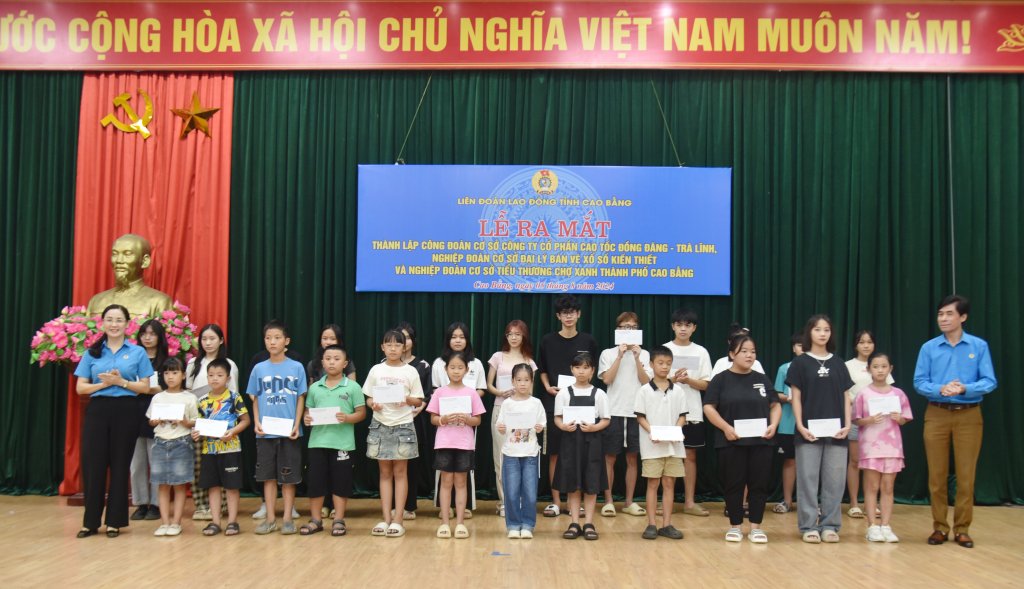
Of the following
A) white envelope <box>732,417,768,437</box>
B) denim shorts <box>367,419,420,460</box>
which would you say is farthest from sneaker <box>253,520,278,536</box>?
white envelope <box>732,417,768,437</box>

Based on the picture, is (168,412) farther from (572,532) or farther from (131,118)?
(131,118)

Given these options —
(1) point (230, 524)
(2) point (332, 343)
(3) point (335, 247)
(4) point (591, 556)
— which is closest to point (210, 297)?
(3) point (335, 247)

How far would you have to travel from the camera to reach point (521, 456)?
521 cm

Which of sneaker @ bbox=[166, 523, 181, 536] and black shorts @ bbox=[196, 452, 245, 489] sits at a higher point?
black shorts @ bbox=[196, 452, 245, 489]

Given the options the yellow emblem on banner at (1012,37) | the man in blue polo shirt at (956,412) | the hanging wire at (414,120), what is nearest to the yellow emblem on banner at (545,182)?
the hanging wire at (414,120)

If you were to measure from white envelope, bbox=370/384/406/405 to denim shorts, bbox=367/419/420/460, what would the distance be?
0.57 feet

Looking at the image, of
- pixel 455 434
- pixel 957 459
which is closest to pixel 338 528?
pixel 455 434

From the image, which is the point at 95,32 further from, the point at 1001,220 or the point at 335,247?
the point at 1001,220

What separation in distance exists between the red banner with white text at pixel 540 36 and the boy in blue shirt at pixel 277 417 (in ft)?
9.29

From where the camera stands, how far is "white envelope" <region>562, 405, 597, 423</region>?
5.20 metres

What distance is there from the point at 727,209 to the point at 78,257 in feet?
17.6

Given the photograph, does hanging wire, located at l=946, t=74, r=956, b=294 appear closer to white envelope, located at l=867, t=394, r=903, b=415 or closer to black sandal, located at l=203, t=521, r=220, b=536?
white envelope, located at l=867, t=394, r=903, b=415

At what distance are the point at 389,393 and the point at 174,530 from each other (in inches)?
63.0

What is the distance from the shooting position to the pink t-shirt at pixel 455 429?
5289mm
